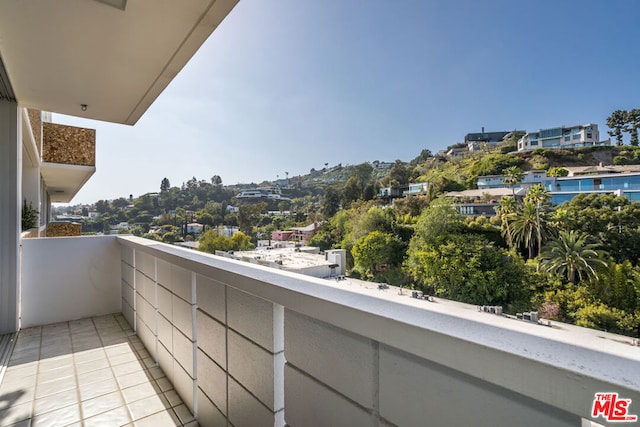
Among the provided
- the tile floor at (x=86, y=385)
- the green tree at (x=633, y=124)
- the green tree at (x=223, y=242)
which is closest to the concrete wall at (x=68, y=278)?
the tile floor at (x=86, y=385)

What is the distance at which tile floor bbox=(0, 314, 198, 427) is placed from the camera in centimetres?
151

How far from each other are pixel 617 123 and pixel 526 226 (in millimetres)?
17250

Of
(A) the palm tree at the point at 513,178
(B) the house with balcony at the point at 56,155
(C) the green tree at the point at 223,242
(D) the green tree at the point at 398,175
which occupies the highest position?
(D) the green tree at the point at 398,175

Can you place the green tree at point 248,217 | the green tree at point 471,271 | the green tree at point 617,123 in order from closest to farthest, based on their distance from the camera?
the green tree at point 471,271 → the green tree at point 617,123 → the green tree at point 248,217

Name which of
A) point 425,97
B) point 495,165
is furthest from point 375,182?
point 425,97

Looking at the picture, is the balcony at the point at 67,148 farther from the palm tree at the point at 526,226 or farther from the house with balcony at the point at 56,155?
the palm tree at the point at 526,226

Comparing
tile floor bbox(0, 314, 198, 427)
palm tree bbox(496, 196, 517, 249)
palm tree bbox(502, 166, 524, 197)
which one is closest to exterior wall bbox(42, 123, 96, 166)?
tile floor bbox(0, 314, 198, 427)

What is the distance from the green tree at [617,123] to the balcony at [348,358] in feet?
115

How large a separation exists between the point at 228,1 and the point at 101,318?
314cm

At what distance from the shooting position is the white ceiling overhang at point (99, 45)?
1598mm

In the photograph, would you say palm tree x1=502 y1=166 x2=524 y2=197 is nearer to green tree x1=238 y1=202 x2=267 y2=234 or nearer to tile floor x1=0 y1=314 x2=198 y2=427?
green tree x1=238 y1=202 x2=267 y2=234

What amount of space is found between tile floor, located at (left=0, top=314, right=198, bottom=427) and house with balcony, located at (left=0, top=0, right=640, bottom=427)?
11 millimetres

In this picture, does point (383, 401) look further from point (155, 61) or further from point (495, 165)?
point (495, 165)

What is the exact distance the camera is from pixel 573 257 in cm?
1450
